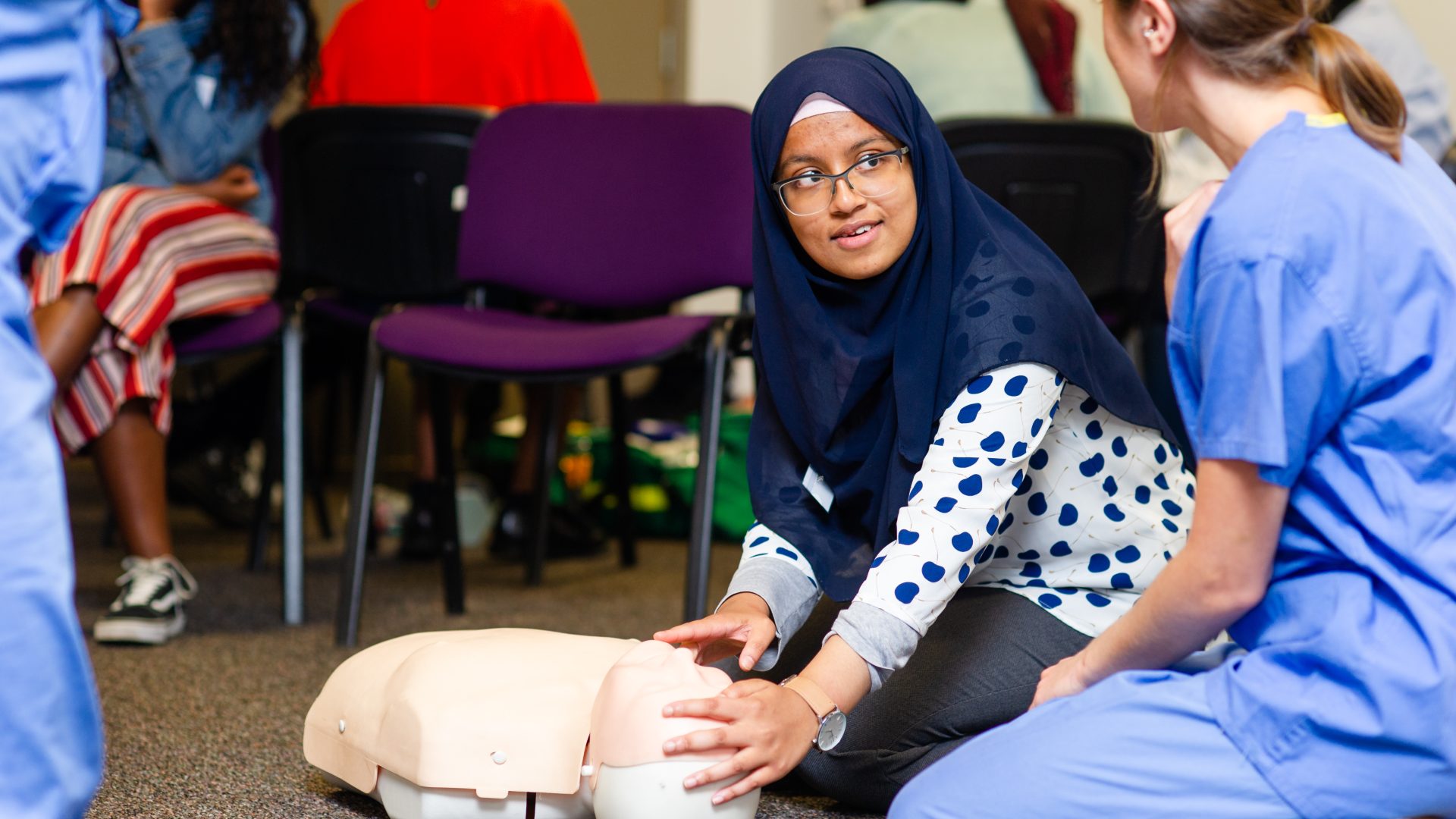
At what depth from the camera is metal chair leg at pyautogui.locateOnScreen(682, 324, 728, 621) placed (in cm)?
188

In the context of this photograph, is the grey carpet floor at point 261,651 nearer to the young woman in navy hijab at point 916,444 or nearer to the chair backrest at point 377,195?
the young woman in navy hijab at point 916,444

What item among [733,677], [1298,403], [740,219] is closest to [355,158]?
[740,219]

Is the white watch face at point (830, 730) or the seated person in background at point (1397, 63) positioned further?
the seated person in background at point (1397, 63)

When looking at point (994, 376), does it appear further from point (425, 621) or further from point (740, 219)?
point (425, 621)

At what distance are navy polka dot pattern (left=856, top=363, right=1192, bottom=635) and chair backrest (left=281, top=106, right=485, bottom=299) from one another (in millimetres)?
1517

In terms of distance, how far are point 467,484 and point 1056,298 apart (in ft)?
6.87

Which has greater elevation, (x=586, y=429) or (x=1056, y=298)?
(x=1056, y=298)

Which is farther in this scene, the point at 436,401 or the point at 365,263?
the point at 365,263

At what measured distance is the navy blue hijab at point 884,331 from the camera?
126 centimetres

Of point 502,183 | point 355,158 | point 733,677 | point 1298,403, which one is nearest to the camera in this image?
point 1298,403

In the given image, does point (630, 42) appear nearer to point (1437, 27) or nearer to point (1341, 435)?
point (1437, 27)

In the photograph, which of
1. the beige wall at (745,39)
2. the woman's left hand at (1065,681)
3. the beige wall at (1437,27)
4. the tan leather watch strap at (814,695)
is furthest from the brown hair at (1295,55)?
the beige wall at (745,39)

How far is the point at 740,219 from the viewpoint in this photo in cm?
226

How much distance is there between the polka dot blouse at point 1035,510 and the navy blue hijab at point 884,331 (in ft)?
0.09
